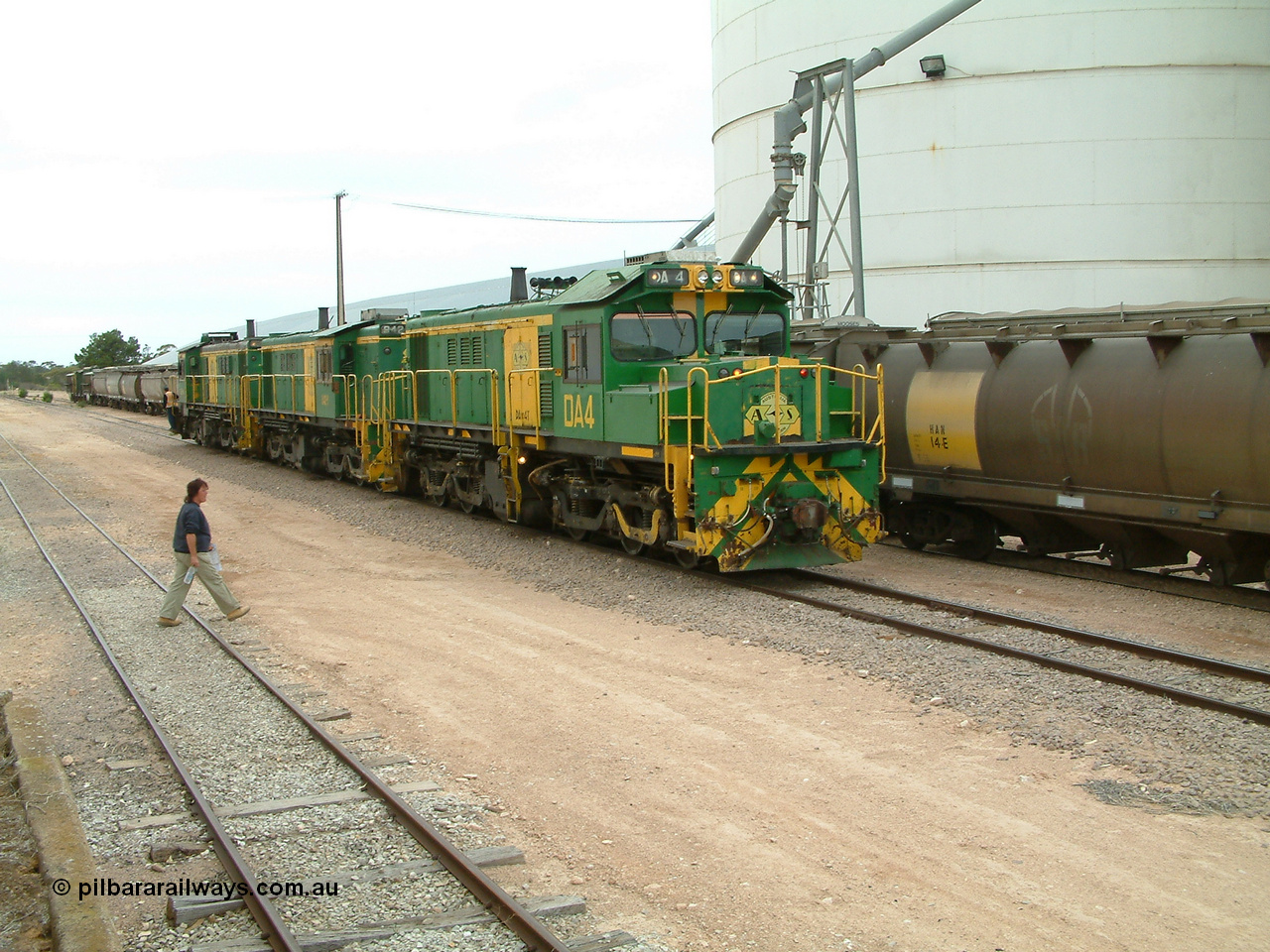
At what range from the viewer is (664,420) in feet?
38.4

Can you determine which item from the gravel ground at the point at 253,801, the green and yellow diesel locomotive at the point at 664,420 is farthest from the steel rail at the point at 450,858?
the green and yellow diesel locomotive at the point at 664,420

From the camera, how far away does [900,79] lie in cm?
2794

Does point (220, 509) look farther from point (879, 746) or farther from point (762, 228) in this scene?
point (879, 746)

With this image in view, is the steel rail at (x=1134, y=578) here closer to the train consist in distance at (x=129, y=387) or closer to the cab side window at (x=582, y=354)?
the cab side window at (x=582, y=354)

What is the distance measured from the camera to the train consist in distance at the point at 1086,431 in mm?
10773

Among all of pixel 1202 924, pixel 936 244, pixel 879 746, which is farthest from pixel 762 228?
pixel 1202 924

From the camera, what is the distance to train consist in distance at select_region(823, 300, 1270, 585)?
35.3 feet

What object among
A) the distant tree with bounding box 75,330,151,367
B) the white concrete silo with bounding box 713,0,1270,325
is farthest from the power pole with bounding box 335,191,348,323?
the distant tree with bounding box 75,330,151,367

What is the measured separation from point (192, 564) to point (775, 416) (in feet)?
19.8

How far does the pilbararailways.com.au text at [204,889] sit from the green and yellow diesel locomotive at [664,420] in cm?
685

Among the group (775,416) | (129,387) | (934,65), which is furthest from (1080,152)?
(129,387)

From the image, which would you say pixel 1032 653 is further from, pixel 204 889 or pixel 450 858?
pixel 204 889

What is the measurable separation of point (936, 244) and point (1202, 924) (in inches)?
973

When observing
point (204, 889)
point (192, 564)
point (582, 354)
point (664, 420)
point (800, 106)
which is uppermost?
point (800, 106)
